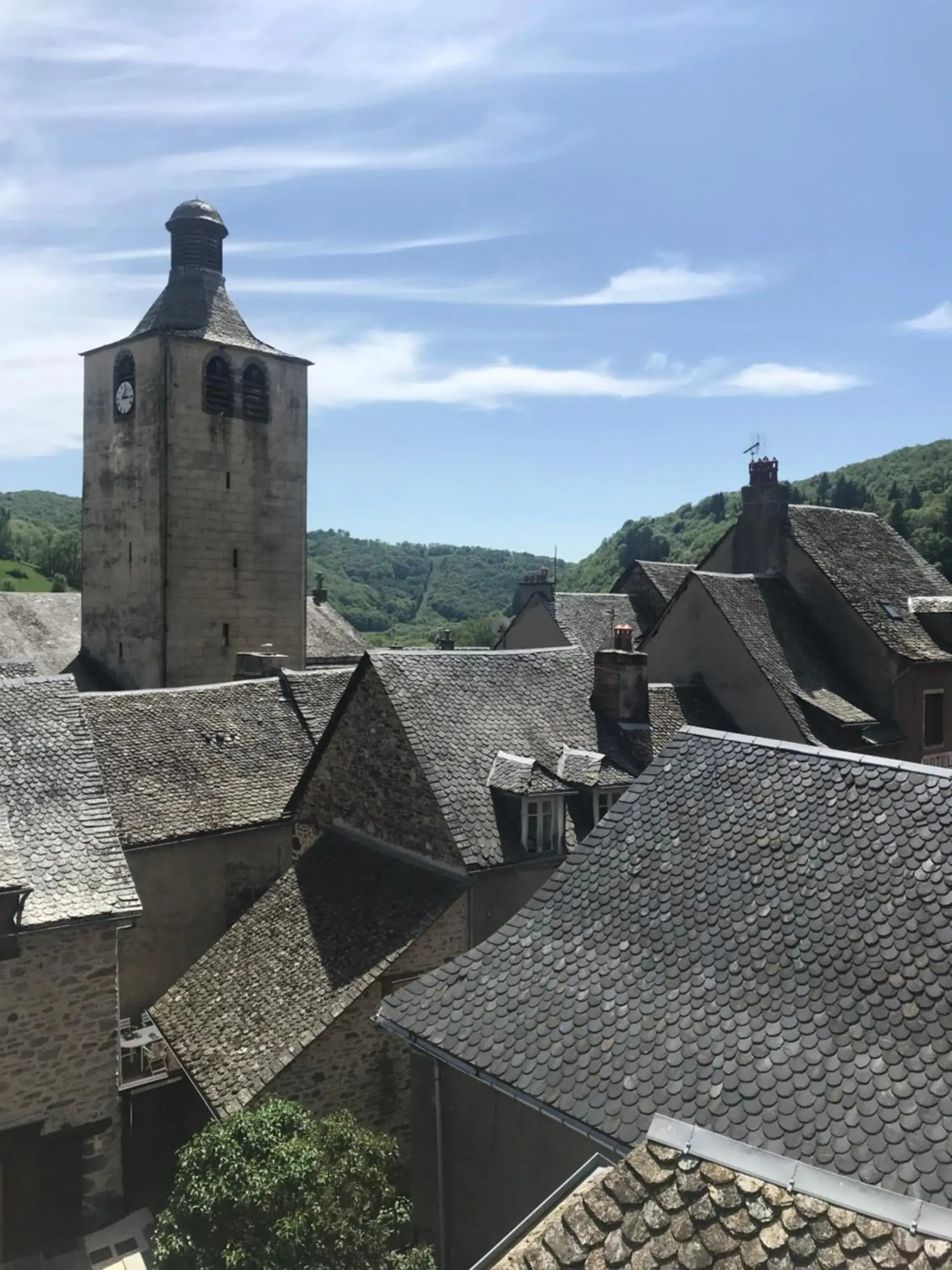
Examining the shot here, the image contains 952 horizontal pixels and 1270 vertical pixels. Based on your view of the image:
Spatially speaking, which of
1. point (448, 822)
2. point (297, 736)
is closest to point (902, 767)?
point (448, 822)

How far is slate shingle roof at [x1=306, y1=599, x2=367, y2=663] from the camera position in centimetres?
3850

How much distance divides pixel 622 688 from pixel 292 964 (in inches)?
332

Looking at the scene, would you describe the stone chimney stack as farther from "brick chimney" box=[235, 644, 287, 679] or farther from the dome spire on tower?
the dome spire on tower

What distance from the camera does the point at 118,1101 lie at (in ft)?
43.2

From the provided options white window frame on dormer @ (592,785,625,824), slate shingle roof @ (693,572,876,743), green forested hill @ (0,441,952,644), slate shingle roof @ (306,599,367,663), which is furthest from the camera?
green forested hill @ (0,441,952,644)

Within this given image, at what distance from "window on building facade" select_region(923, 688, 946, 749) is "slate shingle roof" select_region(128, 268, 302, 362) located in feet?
77.5

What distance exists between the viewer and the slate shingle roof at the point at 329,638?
38500mm

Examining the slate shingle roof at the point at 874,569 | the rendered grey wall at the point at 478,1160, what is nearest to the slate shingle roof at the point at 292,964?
the rendered grey wall at the point at 478,1160

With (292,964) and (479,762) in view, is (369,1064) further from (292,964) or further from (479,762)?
(479,762)

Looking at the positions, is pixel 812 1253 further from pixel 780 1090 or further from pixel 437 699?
pixel 437 699

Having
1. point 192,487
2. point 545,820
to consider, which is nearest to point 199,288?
point 192,487

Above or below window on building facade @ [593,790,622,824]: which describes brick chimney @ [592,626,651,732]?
above

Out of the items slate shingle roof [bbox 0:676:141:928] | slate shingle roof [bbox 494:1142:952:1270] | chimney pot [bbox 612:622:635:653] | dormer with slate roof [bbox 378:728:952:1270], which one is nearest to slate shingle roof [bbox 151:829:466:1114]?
slate shingle roof [bbox 0:676:141:928]

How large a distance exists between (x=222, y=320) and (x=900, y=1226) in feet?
109
